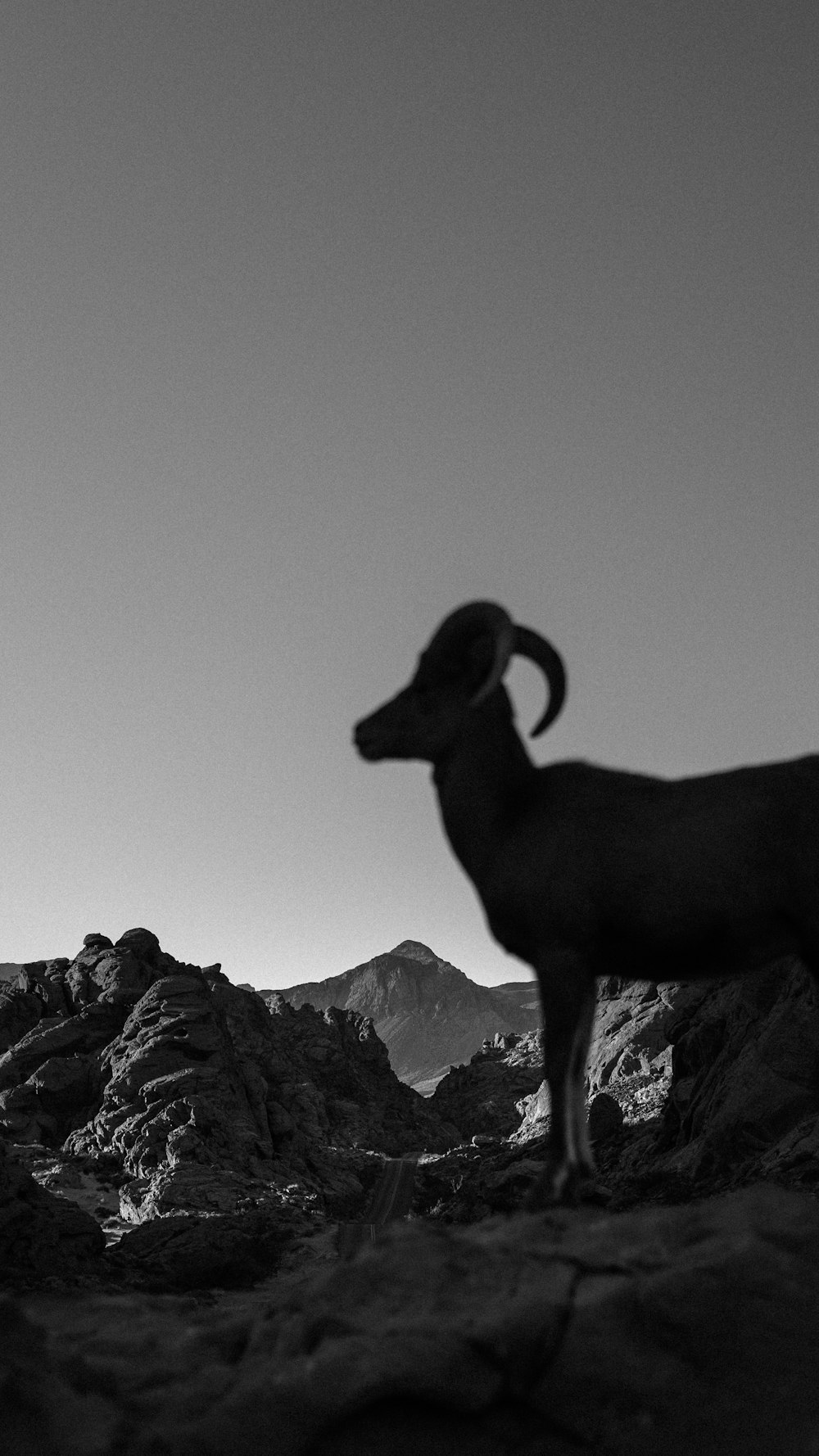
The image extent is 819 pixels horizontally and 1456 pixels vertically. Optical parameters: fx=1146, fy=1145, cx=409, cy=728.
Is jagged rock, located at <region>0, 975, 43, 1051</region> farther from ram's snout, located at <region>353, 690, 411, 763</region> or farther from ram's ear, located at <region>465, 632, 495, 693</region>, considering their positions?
ram's ear, located at <region>465, 632, 495, 693</region>

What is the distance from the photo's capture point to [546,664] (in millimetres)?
8453

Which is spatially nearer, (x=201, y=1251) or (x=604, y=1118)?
(x=201, y=1251)

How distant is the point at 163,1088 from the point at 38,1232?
3477cm

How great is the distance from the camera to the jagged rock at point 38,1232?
45.9 metres

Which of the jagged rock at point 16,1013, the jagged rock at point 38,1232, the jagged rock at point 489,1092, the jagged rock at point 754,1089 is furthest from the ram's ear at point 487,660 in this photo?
the jagged rock at point 489,1092

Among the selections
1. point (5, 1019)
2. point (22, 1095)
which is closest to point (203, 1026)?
point (22, 1095)

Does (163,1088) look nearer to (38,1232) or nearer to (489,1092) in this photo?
(38,1232)

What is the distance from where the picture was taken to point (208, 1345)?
650 centimetres

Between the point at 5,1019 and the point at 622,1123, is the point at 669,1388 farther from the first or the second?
the point at 5,1019

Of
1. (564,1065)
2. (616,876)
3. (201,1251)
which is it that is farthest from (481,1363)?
(201,1251)

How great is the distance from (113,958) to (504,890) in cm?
9924

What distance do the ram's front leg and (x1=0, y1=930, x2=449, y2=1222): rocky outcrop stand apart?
64379mm

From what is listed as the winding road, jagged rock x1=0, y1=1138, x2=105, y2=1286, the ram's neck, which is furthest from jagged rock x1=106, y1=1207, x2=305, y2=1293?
the ram's neck

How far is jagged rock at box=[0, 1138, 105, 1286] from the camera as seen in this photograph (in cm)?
4594
